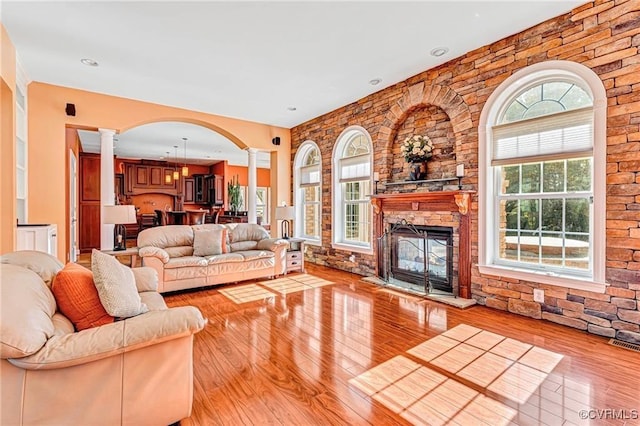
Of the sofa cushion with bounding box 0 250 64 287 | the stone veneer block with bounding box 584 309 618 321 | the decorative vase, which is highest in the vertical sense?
the decorative vase

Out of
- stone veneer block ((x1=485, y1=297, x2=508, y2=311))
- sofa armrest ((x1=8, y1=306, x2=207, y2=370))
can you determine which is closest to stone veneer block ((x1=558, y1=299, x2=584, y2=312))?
stone veneer block ((x1=485, y1=297, x2=508, y2=311))

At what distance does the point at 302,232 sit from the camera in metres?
7.34

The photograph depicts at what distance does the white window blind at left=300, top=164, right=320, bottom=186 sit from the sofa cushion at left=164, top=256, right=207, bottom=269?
3100mm

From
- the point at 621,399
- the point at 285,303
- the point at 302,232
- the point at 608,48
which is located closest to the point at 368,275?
the point at 285,303

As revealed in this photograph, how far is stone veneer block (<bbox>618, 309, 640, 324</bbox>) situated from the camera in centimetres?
275

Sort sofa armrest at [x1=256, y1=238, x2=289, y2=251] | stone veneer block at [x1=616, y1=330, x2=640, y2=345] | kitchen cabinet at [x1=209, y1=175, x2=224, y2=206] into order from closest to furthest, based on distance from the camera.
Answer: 1. stone veneer block at [x1=616, y1=330, x2=640, y2=345]
2. sofa armrest at [x1=256, y1=238, x2=289, y2=251]
3. kitchen cabinet at [x1=209, y1=175, x2=224, y2=206]

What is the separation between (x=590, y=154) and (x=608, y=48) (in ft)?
3.17

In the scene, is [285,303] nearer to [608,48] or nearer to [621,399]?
[621,399]

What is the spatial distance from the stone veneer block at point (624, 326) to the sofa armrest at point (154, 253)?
→ 513 cm

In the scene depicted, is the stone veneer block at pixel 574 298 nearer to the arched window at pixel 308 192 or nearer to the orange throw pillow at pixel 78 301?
the orange throw pillow at pixel 78 301

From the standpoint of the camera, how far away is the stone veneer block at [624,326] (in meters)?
2.76

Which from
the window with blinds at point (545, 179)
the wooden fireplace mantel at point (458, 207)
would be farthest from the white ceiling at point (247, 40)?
the wooden fireplace mantel at point (458, 207)

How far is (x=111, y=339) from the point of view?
5.11ft

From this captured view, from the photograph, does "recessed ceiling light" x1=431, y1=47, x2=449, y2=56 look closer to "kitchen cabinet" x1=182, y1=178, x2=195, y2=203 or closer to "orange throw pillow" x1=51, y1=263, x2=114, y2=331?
"orange throw pillow" x1=51, y1=263, x2=114, y2=331
